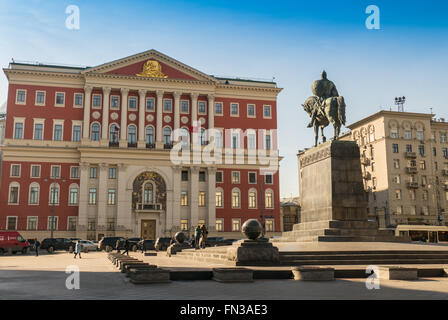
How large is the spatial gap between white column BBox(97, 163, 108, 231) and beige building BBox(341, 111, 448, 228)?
41.0 meters

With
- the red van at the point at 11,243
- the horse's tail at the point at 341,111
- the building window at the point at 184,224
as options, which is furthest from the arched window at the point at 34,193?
the horse's tail at the point at 341,111

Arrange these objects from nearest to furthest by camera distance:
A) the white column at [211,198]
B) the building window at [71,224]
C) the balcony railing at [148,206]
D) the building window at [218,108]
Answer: the building window at [71,224] → the balcony railing at [148,206] → the white column at [211,198] → the building window at [218,108]

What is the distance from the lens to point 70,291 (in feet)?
30.9

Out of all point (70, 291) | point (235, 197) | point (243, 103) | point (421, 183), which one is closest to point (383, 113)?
point (421, 183)

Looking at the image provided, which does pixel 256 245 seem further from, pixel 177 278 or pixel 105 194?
pixel 105 194

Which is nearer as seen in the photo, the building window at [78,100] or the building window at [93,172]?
the building window at [93,172]

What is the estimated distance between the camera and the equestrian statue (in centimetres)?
2155

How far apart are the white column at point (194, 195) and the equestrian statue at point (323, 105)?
34.8m

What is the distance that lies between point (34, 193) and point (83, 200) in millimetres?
6053

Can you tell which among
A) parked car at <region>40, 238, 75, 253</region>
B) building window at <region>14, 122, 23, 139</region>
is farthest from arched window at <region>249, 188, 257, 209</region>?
building window at <region>14, 122, 23, 139</region>

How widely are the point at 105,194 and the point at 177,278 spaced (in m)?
45.0

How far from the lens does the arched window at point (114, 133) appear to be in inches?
2232

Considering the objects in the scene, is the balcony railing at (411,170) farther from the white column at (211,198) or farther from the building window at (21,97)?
the building window at (21,97)
